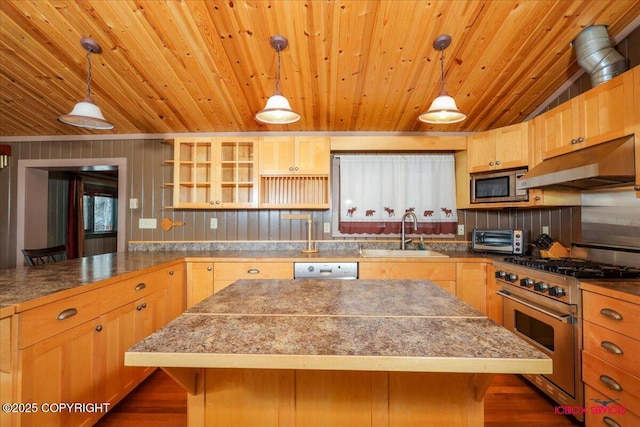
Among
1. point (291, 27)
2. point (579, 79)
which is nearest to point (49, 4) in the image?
point (291, 27)

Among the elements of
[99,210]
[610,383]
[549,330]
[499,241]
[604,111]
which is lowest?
[610,383]

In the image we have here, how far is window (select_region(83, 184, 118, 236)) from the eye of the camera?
198 inches

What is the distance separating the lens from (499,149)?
2.67 m

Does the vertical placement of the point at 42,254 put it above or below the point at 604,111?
below

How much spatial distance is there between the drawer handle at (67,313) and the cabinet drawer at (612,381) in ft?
9.29

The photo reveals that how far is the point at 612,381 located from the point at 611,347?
0.60 feet

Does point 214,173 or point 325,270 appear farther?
point 214,173

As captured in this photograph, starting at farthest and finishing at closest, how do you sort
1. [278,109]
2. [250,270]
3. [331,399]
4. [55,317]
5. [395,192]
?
[395,192], [250,270], [278,109], [55,317], [331,399]

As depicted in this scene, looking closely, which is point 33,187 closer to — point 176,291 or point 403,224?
point 176,291

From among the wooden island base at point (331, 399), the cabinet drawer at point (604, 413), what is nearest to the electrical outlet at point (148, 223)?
the wooden island base at point (331, 399)

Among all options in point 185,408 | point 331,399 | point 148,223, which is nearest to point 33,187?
point 148,223

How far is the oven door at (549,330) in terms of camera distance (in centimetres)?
173

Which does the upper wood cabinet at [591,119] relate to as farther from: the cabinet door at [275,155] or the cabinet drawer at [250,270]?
the cabinet drawer at [250,270]

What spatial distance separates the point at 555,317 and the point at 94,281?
2.81m
